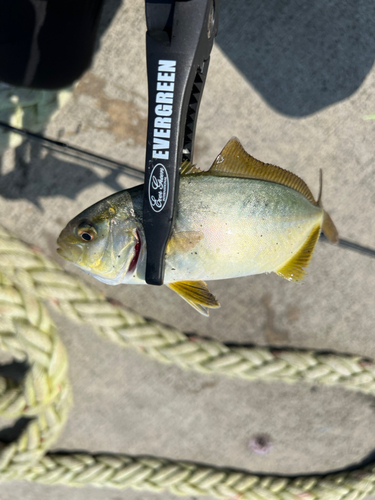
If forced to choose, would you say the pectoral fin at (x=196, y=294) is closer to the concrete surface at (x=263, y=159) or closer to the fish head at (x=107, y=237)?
the fish head at (x=107, y=237)

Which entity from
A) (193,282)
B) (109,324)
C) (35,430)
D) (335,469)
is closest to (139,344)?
(109,324)

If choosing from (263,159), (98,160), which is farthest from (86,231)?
(263,159)

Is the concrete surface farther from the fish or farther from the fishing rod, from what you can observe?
the fish

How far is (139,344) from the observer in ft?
4.20

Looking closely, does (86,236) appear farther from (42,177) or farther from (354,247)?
(354,247)

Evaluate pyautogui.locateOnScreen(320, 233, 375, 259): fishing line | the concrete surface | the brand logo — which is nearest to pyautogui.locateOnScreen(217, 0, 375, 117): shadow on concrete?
the concrete surface

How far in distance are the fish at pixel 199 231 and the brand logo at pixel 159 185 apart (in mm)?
49

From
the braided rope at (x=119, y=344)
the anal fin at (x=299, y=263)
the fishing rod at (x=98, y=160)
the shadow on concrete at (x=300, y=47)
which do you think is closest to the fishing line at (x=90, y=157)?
the fishing rod at (x=98, y=160)

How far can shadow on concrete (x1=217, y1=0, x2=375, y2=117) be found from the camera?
126cm

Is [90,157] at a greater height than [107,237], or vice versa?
[90,157]

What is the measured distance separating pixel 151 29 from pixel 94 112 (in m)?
0.65

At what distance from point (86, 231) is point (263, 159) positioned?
749 mm

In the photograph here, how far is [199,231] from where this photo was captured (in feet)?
2.43

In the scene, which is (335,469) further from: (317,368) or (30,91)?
(30,91)
